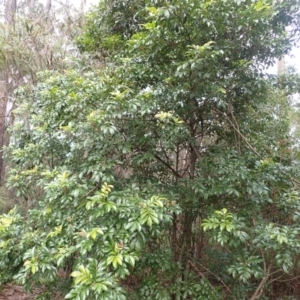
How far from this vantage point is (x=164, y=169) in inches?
119

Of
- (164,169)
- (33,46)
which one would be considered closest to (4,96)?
(33,46)

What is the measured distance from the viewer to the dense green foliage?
6.75 ft

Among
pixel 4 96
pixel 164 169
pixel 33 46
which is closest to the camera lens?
pixel 164 169

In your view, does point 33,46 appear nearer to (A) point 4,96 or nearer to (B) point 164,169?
(A) point 4,96

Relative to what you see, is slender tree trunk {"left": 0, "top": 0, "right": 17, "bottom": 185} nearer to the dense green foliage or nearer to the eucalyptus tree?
the eucalyptus tree

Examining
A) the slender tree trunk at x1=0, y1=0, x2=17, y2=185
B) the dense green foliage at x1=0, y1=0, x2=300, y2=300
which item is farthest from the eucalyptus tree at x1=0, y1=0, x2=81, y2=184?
the dense green foliage at x1=0, y1=0, x2=300, y2=300

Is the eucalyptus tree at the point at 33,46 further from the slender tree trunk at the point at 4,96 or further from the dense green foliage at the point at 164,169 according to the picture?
the dense green foliage at the point at 164,169

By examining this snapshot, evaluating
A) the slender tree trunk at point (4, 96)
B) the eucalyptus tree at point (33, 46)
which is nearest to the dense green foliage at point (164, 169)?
the eucalyptus tree at point (33, 46)

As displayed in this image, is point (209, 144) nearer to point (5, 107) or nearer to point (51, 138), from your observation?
point (51, 138)

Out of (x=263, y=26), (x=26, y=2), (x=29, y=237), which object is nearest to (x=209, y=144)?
(x=263, y=26)

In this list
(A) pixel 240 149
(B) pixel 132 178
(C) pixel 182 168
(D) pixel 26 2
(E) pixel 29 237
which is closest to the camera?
(E) pixel 29 237

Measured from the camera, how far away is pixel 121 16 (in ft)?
10.8

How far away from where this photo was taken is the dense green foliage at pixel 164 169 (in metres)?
2.06

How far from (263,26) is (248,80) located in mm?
470
